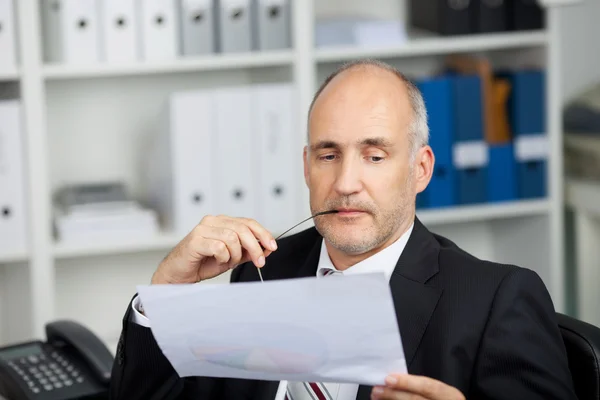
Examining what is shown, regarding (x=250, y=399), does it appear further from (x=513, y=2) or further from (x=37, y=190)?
(x=513, y=2)

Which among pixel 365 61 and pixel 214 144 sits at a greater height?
pixel 365 61

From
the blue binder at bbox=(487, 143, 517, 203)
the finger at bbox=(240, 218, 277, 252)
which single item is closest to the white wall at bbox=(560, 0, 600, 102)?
the blue binder at bbox=(487, 143, 517, 203)

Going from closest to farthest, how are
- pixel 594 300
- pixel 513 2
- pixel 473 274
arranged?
pixel 473 274 → pixel 513 2 → pixel 594 300

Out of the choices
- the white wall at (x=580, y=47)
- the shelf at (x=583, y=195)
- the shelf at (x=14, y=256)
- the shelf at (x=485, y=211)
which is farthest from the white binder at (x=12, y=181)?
the white wall at (x=580, y=47)

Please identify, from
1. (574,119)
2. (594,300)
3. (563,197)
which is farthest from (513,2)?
(594,300)

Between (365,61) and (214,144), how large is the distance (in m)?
1.10

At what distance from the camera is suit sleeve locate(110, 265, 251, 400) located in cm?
159

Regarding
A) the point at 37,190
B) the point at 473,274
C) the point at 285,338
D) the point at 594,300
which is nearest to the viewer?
the point at 285,338

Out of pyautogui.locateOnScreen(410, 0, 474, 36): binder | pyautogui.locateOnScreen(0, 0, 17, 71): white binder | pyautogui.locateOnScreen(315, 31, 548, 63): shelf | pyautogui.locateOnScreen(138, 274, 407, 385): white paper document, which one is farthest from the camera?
pyautogui.locateOnScreen(410, 0, 474, 36): binder

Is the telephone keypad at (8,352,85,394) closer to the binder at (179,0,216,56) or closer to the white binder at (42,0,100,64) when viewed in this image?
the white binder at (42,0,100,64)

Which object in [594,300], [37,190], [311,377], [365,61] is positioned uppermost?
[365,61]

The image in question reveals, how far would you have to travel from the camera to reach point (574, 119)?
3.16 metres

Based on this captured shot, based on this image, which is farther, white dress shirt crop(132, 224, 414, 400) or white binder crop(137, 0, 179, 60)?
white binder crop(137, 0, 179, 60)

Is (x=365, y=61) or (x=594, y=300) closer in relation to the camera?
(x=365, y=61)
